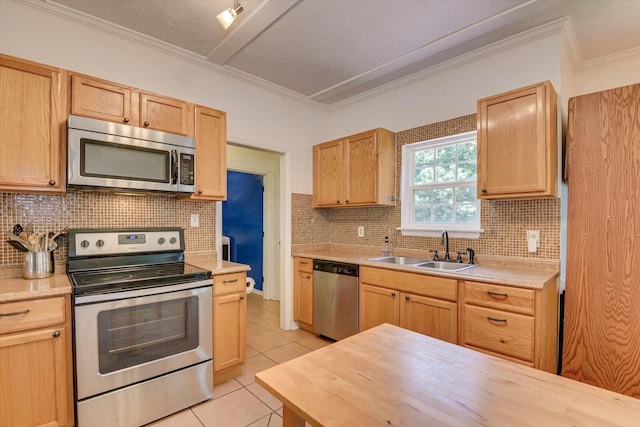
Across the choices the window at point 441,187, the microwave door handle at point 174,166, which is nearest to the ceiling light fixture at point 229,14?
the microwave door handle at point 174,166

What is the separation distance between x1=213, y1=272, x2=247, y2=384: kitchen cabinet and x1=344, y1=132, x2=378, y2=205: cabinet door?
4.87 feet

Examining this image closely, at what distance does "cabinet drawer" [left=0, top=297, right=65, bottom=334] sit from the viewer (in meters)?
1.53

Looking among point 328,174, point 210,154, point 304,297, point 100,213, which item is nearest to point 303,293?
point 304,297

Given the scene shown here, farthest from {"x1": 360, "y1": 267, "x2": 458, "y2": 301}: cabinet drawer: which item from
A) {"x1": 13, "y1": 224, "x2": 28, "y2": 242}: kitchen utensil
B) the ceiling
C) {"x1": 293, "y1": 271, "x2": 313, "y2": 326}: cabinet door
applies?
{"x1": 13, "y1": 224, "x2": 28, "y2": 242}: kitchen utensil

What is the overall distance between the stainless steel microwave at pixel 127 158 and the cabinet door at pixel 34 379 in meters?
0.91

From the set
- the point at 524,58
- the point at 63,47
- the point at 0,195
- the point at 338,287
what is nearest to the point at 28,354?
the point at 0,195

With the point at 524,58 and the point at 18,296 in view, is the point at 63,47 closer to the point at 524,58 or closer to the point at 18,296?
the point at 18,296

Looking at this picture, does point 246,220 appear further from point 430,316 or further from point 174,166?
point 430,316

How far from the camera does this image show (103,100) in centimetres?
209

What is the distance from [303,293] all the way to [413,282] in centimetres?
140

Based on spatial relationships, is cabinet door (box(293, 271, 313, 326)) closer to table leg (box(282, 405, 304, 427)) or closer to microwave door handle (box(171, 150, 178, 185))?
microwave door handle (box(171, 150, 178, 185))

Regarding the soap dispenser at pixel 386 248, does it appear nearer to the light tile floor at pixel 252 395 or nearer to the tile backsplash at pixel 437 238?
the tile backsplash at pixel 437 238

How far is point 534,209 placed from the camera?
240cm

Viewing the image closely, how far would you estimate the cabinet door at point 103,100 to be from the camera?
1995 millimetres
